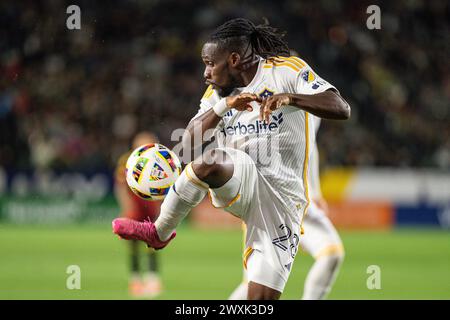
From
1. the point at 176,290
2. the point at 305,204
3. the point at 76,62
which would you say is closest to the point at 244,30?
the point at 305,204

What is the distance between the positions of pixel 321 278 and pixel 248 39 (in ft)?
7.39

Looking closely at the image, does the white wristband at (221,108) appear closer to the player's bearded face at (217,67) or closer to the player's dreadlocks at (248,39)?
the player's bearded face at (217,67)

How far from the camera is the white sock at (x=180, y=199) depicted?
4805mm

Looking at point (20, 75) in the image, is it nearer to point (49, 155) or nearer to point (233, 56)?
point (49, 155)

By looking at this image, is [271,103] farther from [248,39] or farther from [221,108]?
[248,39]

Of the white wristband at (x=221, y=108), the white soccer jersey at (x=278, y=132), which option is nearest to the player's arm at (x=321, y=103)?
the white soccer jersey at (x=278, y=132)

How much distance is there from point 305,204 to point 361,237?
10223mm

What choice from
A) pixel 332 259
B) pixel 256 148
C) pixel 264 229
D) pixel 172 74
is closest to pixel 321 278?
pixel 332 259

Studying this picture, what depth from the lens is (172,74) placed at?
16.7 meters

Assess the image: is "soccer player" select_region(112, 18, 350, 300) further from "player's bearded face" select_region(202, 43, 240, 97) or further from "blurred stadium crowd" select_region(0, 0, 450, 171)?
"blurred stadium crowd" select_region(0, 0, 450, 171)

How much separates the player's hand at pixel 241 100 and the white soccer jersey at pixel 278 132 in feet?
0.94

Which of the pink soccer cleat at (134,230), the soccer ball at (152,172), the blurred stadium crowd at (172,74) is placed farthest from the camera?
the blurred stadium crowd at (172,74)

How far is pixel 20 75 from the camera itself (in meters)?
16.3

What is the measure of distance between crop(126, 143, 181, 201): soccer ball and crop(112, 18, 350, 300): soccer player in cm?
24
